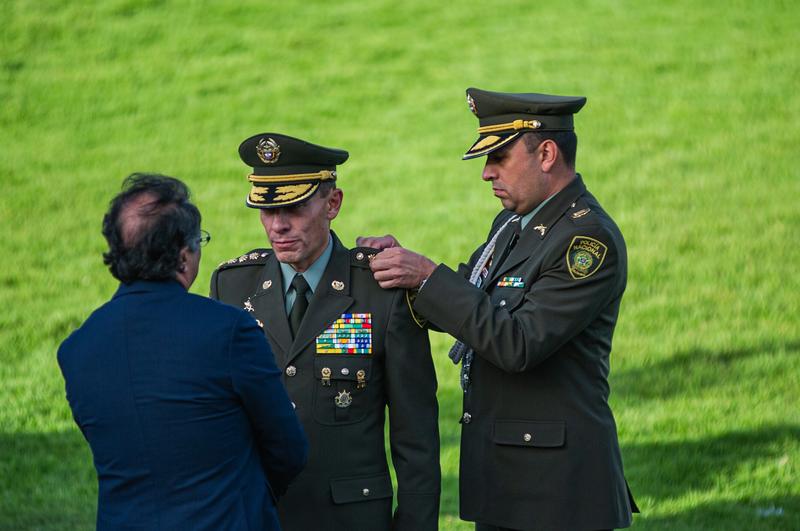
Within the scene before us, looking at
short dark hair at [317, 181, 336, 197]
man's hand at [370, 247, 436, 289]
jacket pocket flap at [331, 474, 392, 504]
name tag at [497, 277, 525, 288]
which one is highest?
short dark hair at [317, 181, 336, 197]

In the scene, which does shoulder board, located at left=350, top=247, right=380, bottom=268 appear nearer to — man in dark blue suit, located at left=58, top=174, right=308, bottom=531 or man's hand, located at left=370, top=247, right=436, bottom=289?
man's hand, located at left=370, top=247, right=436, bottom=289

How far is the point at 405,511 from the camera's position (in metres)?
3.85

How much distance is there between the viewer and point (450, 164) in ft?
42.7

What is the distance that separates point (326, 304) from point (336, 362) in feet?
Answer: 0.70

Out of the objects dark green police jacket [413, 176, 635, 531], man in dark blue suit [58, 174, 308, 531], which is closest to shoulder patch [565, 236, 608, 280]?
dark green police jacket [413, 176, 635, 531]

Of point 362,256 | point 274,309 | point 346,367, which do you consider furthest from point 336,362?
point 362,256

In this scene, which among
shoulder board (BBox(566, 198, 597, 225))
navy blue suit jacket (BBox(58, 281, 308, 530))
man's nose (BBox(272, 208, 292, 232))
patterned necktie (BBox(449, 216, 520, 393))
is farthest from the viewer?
patterned necktie (BBox(449, 216, 520, 393))

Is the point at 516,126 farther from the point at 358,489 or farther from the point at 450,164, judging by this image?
the point at 450,164

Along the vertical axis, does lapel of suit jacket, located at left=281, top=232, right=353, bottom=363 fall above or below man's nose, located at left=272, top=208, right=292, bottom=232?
below

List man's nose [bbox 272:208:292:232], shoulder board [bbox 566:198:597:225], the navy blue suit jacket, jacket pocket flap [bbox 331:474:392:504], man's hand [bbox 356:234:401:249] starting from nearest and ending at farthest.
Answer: the navy blue suit jacket → jacket pocket flap [bbox 331:474:392:504] → man's nose [bbox 272:208:292:232] → shoulder board [bbox 566:198:597:225] → man's hand [bbox 356:234:401:249]

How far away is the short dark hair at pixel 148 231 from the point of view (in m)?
3.08

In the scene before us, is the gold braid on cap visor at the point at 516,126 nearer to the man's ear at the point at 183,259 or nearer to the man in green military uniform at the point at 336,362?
the man in green military uniform at the point at 336,362

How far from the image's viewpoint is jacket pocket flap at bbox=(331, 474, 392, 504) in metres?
3.83

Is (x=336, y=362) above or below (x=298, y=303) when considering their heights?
below
